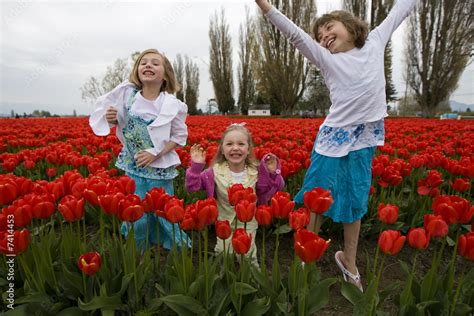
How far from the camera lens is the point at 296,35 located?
2068mm

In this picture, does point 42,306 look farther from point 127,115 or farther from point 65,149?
point 65,149

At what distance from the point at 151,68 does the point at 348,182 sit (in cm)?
154

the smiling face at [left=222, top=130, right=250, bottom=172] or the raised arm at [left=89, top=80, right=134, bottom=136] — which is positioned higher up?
the raised arm at [left=89, top=80, right=134, bottom=136]

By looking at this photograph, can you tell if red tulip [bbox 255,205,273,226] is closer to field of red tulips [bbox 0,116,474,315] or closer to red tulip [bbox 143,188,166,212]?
field of red tulips [bbox 0,116,474,315]

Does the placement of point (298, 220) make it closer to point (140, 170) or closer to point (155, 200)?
point (155, 200)

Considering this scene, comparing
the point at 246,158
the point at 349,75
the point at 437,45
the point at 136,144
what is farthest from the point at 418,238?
the point at 437,45

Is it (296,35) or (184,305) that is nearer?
(184,305)

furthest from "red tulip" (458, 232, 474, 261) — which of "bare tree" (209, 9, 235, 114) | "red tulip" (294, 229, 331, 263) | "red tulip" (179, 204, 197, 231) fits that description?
"bare tree" (209, 9, 235, 114)

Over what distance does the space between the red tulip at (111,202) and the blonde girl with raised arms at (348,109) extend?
1220 mm

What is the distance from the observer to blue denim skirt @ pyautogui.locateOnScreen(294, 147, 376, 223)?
2146mm

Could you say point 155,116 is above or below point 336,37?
below

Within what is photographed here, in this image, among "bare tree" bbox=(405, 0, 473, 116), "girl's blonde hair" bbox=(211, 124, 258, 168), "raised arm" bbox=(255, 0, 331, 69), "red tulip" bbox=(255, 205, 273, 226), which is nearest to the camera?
"red tulip" bbox=(255, 205, 273, 226)

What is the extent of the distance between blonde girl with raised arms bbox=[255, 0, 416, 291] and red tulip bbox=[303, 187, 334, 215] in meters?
0.60

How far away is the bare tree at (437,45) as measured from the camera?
21.2 metres
